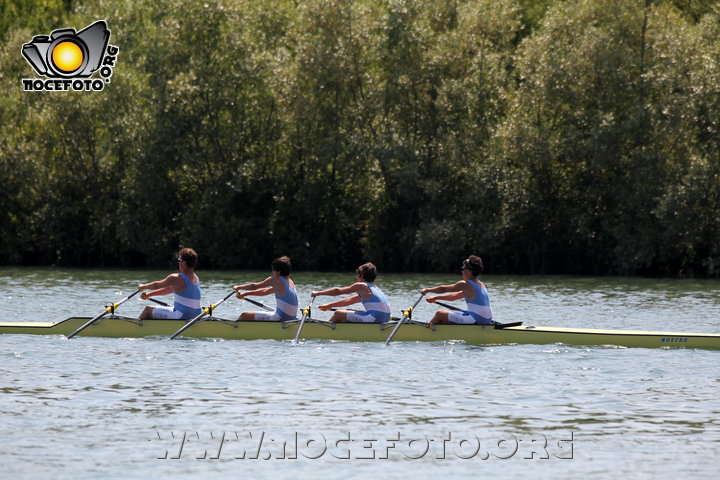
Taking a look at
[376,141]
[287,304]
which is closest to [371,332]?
[287,304]

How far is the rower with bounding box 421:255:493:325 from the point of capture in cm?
2009

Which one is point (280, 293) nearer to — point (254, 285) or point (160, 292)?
point (254, 285)

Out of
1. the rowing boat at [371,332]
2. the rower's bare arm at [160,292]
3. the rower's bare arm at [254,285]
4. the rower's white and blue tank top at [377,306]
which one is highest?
the rower's bare arm at [254,285]

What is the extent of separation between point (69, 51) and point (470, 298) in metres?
32.5

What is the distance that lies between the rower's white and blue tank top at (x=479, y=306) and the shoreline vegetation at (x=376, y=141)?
2287 cm

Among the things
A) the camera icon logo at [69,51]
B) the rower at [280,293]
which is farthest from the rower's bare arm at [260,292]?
the camera icon logo at [69,51]

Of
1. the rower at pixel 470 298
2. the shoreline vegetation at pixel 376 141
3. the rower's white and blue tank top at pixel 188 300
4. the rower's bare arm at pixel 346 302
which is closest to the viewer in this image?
the rower at pixel 470 298

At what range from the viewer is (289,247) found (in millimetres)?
49438

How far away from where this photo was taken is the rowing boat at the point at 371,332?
1972 centimetres

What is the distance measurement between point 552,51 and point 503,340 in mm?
25752

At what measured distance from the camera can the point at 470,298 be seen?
66.3 ft

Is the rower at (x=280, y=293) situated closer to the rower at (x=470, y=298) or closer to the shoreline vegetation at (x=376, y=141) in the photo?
the rower at (x=470, y=298)
